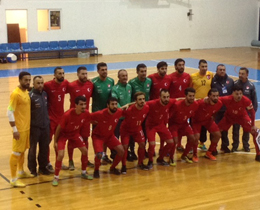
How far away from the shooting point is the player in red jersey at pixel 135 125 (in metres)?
10.1

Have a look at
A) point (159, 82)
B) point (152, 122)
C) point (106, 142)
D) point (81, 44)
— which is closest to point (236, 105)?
point (159, 82)

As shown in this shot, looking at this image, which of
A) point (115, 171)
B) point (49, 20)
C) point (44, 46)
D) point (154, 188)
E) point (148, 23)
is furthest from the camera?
point (148, 23)

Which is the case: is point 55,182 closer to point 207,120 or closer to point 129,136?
point 129,136

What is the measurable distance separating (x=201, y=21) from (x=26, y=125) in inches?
996

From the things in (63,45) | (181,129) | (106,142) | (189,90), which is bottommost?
(106,142)

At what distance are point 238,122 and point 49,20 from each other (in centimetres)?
1936

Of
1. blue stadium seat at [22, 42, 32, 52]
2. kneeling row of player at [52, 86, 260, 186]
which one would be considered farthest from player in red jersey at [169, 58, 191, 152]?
blue stadium seat at [22, 42, 32, 52]

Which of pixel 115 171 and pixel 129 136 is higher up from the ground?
pixel 129 136

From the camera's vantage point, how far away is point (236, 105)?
10977 mm

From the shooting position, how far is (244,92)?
37.4ft

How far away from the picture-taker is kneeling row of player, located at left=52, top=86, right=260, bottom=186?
9602 millimetres

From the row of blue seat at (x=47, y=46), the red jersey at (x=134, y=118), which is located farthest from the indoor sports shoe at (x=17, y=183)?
the row of blue seat at (x=47, y=46)

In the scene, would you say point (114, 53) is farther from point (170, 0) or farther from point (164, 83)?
point (164, 83)

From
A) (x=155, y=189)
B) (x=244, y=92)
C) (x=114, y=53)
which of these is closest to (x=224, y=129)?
(x=244, y=92)
